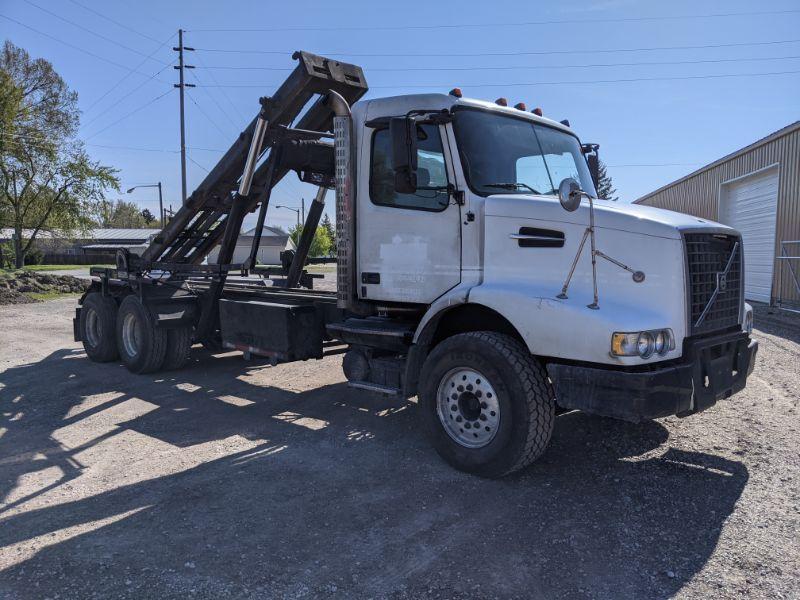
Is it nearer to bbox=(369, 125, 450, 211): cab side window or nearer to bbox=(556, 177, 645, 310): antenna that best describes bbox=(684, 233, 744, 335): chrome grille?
bbox=(556, 177, 645, 310): antenna

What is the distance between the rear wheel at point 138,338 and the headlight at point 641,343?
21.4 ft

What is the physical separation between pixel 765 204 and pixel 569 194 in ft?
50.9

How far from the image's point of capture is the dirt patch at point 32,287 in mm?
19158

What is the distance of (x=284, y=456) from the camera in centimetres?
512

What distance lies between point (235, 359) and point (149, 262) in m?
2.02

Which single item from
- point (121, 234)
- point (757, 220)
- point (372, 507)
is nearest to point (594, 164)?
point (372, 507)

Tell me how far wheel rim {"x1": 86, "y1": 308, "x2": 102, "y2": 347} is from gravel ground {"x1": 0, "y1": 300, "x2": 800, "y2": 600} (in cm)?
280

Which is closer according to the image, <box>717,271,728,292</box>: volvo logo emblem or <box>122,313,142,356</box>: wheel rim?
<box>717,271,728,292</box>: volvo logo emblem

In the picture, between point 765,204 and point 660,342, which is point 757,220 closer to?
point 765,204

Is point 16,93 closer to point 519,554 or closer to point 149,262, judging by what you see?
point 149,262

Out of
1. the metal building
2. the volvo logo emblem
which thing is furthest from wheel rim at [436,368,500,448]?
the metal building

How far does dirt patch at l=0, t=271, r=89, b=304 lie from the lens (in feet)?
62.9

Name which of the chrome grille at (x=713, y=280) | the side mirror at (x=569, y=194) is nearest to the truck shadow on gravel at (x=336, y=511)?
the chrome grille at (x=713, y=280)

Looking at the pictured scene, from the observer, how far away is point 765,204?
16484mm
